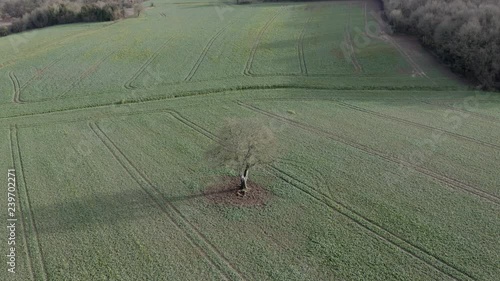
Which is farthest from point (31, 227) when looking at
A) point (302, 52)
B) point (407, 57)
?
point (407, 57)

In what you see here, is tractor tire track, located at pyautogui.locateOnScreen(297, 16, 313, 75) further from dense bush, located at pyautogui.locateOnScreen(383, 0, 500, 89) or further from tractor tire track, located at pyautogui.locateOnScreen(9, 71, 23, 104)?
tractor tire track, located at pyautogui.locateOnScreen(9, 71, 23, 104)

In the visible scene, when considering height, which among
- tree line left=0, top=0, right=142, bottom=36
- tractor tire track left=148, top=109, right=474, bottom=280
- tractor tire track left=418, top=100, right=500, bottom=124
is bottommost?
tractor tire track left=148, top=109, right=474, bottom=280

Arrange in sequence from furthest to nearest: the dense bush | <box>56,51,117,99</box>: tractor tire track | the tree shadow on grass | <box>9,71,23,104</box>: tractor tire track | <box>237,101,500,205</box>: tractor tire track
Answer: <box>56,51,117,99</box>: tractor tire track → the dense bush → <box>9,71,23,104</box>: tractor tire track → <box>237,101,500,205</box>: tractor tire track → the tree shadow on grass

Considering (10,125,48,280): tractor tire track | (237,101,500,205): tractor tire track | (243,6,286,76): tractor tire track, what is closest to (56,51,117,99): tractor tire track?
(10,125,48,280): tractor tire track

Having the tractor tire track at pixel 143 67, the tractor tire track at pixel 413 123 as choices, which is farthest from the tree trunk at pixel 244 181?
the tractor tire track at pixel 143 67

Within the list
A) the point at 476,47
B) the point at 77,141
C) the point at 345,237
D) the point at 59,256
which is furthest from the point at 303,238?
the point at 476,47

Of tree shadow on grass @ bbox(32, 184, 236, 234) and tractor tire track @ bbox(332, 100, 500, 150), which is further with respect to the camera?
tractor tire track @ bbox(332, 100, 500, 150)
